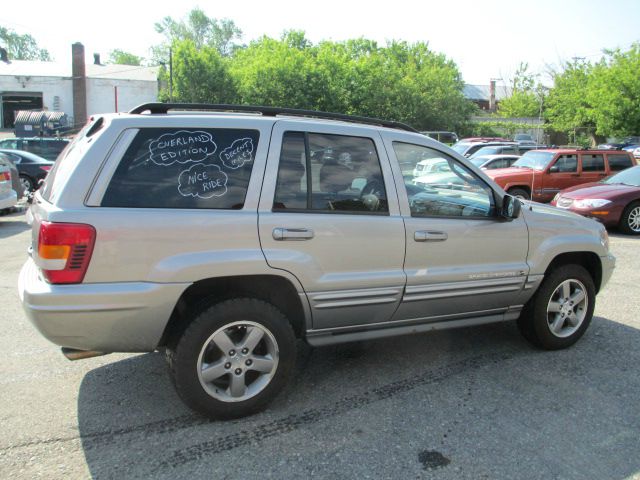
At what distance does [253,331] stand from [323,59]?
1597 inches

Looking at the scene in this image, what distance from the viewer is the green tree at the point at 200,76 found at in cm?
3903

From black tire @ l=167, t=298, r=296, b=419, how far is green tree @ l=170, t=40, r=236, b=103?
1479 inches

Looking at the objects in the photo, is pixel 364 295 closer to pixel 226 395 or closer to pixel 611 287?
pixel 226 395

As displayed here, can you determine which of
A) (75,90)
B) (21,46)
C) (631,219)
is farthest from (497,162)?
(21,46)

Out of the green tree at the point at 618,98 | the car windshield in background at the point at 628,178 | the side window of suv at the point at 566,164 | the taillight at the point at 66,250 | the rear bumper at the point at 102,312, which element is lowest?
the rear bumper at the point at 102,312

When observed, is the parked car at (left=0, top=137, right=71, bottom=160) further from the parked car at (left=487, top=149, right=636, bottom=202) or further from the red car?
the red car

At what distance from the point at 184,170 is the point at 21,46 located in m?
110

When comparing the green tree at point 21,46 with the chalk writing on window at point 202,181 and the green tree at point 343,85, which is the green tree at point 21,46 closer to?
the green tree at point 343,85

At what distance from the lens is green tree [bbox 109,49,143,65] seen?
92.1 m

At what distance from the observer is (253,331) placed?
3.29 meters

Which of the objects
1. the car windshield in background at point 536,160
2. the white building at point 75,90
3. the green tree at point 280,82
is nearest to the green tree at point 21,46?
the white building at point 75,90

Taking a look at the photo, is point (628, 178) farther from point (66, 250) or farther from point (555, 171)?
point (66, 250)

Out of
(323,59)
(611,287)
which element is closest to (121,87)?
(323,59)

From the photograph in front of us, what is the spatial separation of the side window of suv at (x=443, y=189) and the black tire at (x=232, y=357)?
51.3 inches
